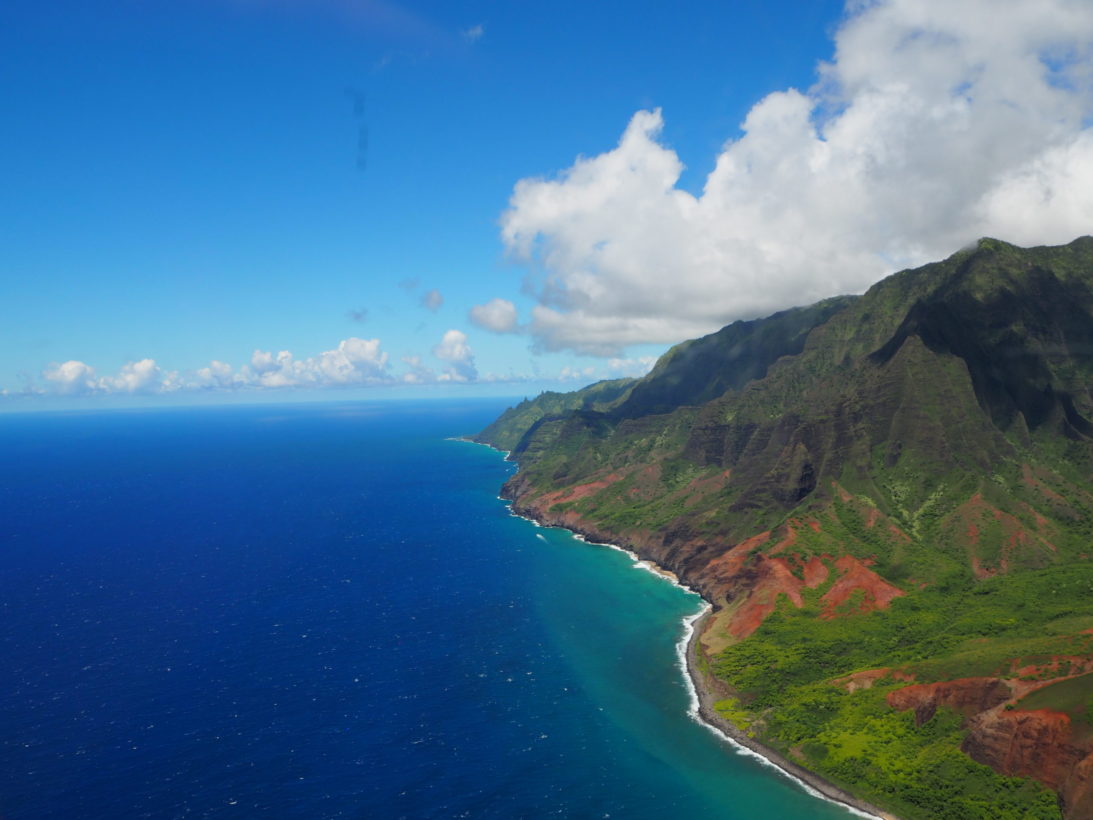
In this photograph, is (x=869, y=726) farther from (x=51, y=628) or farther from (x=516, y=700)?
(x=51, y=628)

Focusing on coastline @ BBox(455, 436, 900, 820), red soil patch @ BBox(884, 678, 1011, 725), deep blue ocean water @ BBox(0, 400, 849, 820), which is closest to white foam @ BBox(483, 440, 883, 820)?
coastline @ BBox(455, 436, 900, 820)

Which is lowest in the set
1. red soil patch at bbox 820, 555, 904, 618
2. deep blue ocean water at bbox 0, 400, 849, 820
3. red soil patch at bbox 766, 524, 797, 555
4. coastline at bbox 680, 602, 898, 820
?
coastline at bbox 680, 602, 898, 820

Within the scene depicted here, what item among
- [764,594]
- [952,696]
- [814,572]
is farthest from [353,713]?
[814,572]

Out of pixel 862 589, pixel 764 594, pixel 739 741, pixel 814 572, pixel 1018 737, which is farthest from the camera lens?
pixel 814 572

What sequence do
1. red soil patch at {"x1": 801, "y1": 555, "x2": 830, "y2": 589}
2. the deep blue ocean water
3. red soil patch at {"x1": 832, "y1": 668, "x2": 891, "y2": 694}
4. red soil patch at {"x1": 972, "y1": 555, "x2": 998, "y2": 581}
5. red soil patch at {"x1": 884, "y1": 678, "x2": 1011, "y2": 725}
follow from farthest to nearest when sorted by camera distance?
red soil patch at {"x1": 801, "y1": 555, "x2": 830, "y2": 589}
red soil patch at {"x1": 972, "y1": 555, "x2": 998, "y2": 581}
red soil patch at {"x1": 832, "y1": 668, "x2": 891, "y2": 694}
red soil patch at {"x1": 884, "y1": 678, "x2": 1011, "y2": 725}
the deep blue ocean water

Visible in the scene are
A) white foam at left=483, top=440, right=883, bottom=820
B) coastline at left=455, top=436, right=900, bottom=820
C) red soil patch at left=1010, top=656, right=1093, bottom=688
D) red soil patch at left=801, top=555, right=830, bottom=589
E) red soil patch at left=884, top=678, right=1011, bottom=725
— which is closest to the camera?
coastline at left=455, top=436, right=900, bottom=820

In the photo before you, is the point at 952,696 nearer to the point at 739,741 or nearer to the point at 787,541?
the point at 739,741

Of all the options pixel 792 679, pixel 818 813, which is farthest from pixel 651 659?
pixel 818 813

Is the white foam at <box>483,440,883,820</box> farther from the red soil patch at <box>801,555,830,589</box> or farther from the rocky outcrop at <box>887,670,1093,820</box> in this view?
the red soil patch at <box>801,555,830,589</box>
